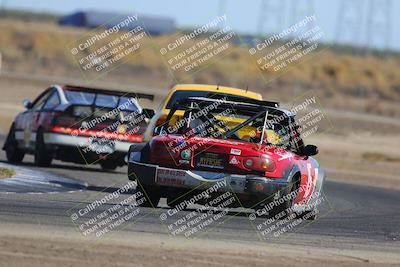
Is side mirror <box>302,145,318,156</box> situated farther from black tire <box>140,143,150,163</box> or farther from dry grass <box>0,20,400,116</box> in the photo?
dry grass <box>0,20,400,116</box>

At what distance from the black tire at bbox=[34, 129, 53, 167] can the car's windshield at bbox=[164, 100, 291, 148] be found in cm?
632

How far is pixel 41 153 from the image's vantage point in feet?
69.7

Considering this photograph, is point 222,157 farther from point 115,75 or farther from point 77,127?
point 115,75

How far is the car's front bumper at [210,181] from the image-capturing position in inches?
547

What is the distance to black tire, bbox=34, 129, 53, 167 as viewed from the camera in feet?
69.6

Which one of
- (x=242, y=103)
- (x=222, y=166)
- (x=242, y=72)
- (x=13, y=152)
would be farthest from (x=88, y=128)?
(x=242, y=72)

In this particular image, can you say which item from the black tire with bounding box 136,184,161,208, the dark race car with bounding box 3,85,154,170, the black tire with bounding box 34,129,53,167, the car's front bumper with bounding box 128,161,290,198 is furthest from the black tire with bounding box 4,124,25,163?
the car's front bumper with bounding box 128,161,290,198

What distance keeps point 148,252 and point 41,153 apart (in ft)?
36.5

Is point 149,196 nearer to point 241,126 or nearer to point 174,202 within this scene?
point 174,202

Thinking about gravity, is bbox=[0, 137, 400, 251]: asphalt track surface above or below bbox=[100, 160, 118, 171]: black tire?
above

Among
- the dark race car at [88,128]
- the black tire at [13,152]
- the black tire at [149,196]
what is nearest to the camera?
the black tire at [149,196]

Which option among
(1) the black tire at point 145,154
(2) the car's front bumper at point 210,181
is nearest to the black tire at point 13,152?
(1) the black tire at point 145,154

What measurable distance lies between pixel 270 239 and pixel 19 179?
20.0ft

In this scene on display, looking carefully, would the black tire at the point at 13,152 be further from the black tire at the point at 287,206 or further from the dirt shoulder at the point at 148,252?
the dirt shoulder at the point at 148,252
